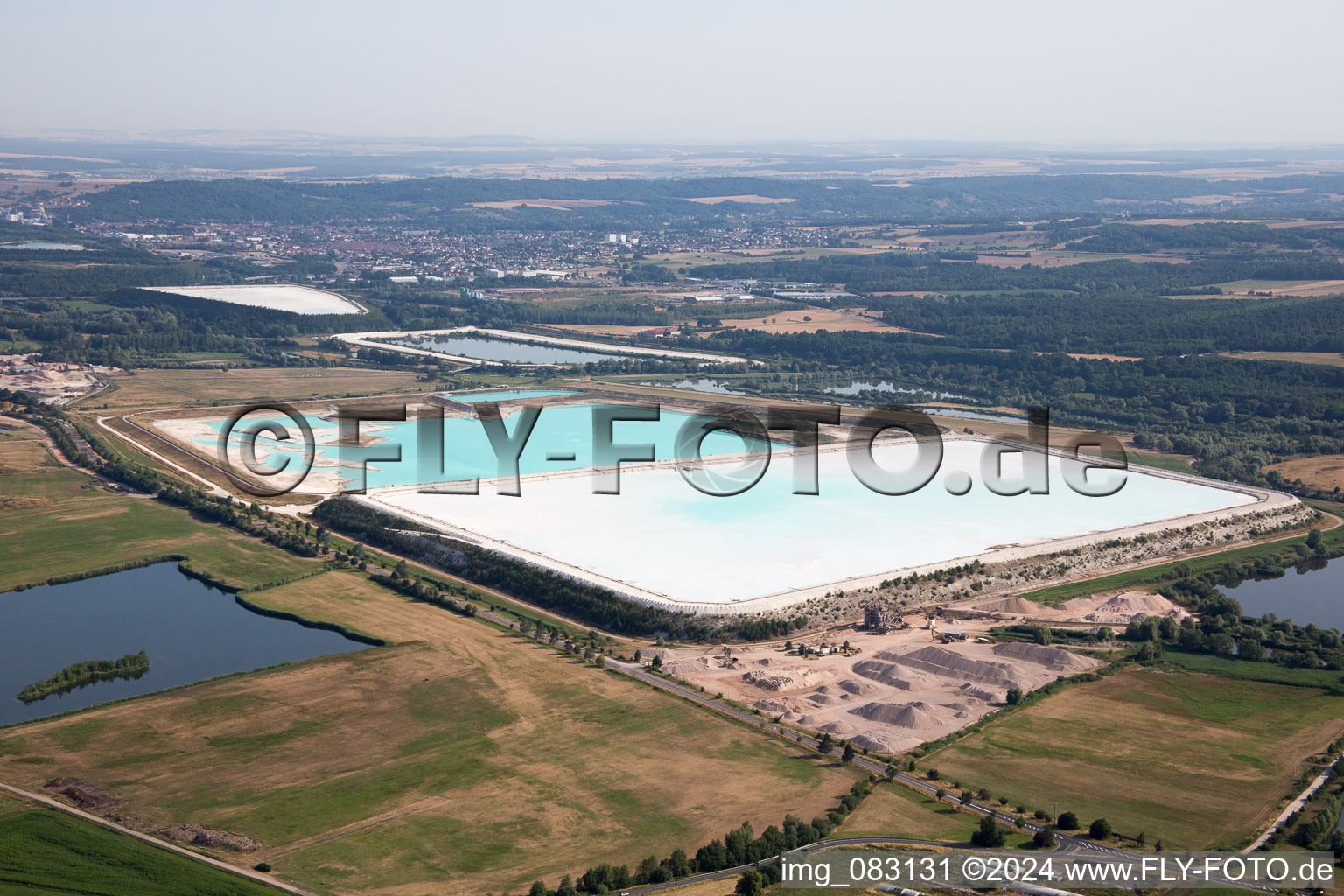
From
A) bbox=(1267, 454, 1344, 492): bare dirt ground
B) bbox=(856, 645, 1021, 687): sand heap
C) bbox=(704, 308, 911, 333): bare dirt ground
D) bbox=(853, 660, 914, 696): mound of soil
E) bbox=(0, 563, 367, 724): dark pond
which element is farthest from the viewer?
bbox=(704, 308, 911, 333): bare dirt ground

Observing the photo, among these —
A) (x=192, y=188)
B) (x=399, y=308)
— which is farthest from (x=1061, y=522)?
(x=192, y=188)

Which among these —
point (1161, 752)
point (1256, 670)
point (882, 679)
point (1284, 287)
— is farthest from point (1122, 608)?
point (1284, 287)

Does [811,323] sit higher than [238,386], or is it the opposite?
[811,323]

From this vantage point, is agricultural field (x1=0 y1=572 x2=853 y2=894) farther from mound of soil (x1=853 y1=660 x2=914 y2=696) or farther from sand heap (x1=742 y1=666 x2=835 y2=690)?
mound of soil (x1=853 y1=660 x2=914 y2=696)

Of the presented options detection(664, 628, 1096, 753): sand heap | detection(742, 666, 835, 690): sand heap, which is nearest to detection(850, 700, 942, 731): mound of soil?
detection(664, 628, 1096, 753): sand heap

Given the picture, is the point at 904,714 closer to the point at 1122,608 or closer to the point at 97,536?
the point at 1122,608

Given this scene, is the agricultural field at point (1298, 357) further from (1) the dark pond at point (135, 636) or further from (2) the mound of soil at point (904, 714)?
(1) the dark pond at point (135, 636)

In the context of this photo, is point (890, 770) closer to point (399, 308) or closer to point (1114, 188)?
point (399, 308)
